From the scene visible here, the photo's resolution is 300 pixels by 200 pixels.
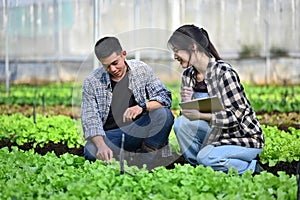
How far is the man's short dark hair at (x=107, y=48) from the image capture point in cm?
489

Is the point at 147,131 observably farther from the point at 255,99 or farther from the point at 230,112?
the point at 255,99

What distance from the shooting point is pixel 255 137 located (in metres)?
4.83

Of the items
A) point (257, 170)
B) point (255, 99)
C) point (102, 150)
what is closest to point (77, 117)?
point (102, 150)

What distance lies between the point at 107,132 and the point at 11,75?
40.3ft

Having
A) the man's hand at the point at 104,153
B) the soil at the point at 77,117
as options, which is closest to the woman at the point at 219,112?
the soil at the point at 77,117

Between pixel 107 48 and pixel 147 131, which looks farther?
pixel 147 131

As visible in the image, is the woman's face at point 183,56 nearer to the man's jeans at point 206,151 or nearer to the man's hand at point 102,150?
the man's jeans at point 206,151

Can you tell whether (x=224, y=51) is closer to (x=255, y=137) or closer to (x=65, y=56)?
(x=65, y=56)

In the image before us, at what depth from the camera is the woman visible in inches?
186

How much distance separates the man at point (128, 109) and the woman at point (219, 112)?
14.1 inches

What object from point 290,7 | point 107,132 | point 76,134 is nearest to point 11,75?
point 290,7

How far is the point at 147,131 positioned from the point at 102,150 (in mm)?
603

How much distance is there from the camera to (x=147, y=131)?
5.35 meters

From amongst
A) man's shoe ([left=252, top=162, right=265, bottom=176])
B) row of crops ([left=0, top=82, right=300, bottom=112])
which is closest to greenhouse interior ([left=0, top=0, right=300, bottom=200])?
man's shoe ([left=252, top=162, right=265, bottom=176])
